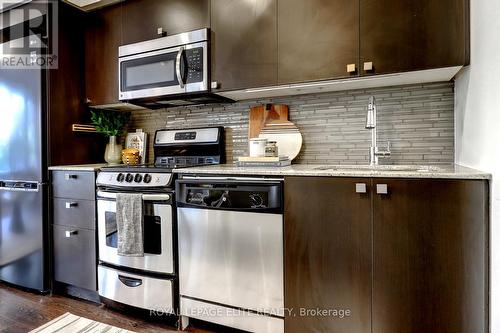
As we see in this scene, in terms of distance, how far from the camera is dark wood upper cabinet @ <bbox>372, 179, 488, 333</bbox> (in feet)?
4.10

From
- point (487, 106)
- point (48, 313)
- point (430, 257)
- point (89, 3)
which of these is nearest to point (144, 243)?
point (48, 313)

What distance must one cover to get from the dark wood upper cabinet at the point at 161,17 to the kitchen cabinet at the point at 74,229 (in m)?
1.12

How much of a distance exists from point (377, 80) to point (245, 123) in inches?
39.7

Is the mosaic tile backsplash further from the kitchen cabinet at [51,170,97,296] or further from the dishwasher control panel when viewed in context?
the kitchen cabinet at [51,170,97,296]

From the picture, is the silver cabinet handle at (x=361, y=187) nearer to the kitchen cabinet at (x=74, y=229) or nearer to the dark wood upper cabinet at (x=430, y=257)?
the dark wood upper cabinet at (x=430, y=257)

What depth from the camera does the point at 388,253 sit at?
1369 mm

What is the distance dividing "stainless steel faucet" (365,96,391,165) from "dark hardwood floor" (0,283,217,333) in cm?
146

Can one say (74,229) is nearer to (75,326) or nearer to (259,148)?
(75,326)

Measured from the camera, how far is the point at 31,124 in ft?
7.57

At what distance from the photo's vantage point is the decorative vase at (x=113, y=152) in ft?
8.82

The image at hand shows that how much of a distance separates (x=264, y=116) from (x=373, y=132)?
79cm

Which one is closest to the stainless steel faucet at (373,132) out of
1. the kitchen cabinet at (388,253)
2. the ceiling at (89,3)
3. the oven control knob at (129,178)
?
the kitchen cabinet at (388,253)

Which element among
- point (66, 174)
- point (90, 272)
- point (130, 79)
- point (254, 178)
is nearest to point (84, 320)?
point (90, 272)

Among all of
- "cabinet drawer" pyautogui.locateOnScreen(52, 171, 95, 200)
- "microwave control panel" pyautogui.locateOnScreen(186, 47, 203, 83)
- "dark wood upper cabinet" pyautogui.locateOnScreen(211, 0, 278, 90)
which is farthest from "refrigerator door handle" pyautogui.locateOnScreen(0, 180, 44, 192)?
"dark wood upper cabinet" pyautogui.locateOnScreen(211, 0, 278, 90)
